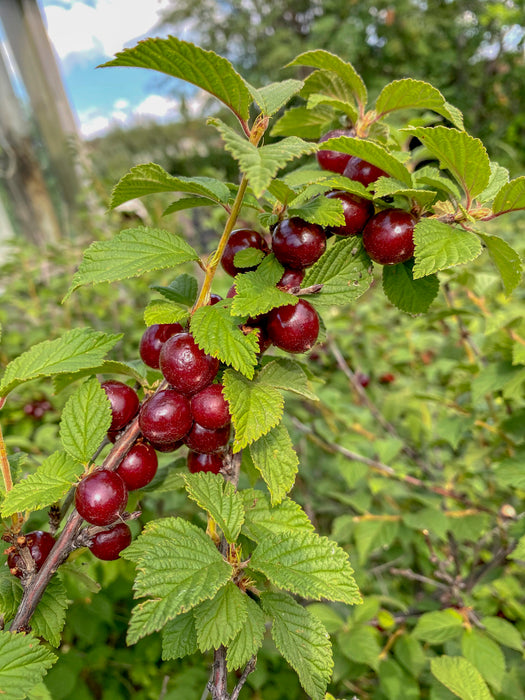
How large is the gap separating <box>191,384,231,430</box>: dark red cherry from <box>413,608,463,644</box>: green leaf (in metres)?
0.96

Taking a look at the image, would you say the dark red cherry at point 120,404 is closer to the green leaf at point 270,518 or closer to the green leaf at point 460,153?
the green leaf at point 270,518

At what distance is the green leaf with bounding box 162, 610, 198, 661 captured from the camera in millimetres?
553

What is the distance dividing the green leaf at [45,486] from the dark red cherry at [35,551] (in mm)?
64

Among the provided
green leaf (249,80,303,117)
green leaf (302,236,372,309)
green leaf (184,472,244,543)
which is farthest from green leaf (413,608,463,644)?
green leaf (249,80,303,117)

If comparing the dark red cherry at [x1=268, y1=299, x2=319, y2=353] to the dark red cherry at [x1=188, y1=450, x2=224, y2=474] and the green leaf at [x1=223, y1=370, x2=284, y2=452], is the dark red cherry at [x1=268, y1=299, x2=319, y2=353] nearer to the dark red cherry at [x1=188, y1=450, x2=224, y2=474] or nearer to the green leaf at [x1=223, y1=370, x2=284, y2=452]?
the green leaf at [x1=223, y1=370, x2=284, y2=452]

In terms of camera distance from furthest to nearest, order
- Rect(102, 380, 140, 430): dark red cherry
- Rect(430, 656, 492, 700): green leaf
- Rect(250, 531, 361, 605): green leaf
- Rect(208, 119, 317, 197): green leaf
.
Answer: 1. Rect(430, 656, 492, 700): green leaf
2. Rect(102, 380, 140, 430): dark red cherry
3. Rect(250, 531, 361, 605): green leaf
4. Rect(208, 119, 317, 197): green leaf

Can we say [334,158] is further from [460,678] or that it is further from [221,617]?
[460,678]

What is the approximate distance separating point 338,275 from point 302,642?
0.47m

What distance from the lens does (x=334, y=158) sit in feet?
2.27

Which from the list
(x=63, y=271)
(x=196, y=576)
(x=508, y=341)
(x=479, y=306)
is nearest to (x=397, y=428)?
(x=479, y=306)

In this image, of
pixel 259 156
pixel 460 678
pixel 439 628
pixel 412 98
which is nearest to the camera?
pixel 259 156

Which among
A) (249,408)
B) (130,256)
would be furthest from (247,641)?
(130,256)

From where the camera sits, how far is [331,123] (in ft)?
2.49

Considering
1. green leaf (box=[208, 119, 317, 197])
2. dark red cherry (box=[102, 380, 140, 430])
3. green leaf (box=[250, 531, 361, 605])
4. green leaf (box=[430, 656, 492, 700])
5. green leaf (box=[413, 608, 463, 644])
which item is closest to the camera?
green leaf (box=[208, 119, 317, 197])
